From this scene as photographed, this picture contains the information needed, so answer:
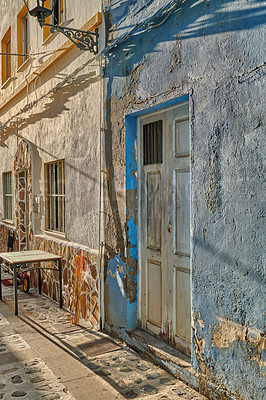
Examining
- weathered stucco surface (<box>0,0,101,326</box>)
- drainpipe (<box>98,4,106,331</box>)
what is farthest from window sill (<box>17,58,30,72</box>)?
drainpipe (<box>98,4,106,331</box>)

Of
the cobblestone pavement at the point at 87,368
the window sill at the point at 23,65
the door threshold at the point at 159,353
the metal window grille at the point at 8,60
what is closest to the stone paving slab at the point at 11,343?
the cobblestone pavement at the point at 87,368

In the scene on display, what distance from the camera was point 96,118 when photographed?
571cm

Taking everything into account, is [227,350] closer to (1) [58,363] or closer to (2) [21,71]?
(1) [58,363]

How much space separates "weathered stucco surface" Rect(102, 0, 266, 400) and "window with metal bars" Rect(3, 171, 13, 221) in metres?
7.17

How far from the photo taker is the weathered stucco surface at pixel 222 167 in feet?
10.4

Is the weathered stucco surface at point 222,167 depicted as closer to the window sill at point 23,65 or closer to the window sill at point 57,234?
the window sill at point 57,234

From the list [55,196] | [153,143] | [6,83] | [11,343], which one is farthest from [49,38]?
[11,343]

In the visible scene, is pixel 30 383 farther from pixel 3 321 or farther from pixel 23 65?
pixel 23 65

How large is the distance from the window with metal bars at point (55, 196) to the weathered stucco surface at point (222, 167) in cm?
319

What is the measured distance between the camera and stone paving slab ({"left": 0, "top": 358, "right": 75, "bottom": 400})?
379cm

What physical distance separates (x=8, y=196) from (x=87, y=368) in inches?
292

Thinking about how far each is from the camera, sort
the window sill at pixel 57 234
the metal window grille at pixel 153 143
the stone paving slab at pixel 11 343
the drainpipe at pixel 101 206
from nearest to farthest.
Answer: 1. the metal window grille at pixel 153 143
2. the stone paving slab at pixel 11 343
3. the drainpipe at pixel 101 206
4. the window sill at pixel 57 234

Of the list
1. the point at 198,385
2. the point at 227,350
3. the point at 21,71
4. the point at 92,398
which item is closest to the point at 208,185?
the point at 227,350

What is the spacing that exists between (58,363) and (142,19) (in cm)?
391
